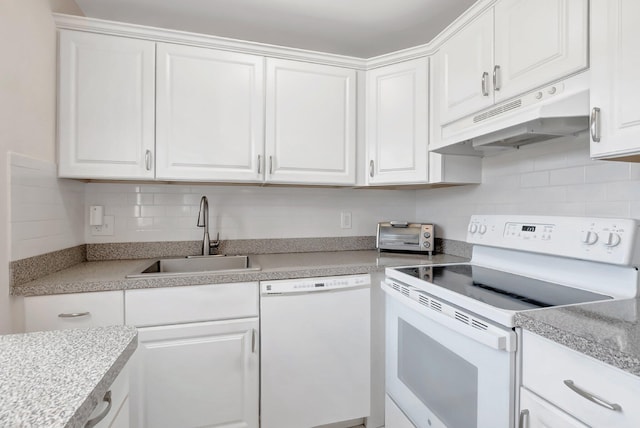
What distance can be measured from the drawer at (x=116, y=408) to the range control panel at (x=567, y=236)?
59.1 inches

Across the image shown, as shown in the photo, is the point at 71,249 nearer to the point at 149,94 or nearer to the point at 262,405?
the point at 149,94

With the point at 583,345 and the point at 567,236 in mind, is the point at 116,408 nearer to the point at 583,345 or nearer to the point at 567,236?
the point at 583,345

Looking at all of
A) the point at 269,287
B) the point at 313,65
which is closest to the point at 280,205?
the point at 269,287

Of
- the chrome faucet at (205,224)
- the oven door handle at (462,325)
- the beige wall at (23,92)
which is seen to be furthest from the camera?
the chrome faucet at (205,224)

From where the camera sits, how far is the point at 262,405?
1507 mm

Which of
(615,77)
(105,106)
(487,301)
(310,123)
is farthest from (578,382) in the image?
(105,106)

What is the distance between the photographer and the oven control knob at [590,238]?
3.58 ft

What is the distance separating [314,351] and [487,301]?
2.95ft

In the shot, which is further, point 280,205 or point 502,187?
point 280,205

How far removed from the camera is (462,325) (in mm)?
1022

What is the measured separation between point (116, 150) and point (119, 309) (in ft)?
2.59

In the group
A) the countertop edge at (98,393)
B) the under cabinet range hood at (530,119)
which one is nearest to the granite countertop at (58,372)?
the countertop edge at (98,393)

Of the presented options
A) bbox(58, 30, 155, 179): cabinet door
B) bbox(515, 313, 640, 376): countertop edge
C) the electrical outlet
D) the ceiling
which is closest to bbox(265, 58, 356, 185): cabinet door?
the ceiling

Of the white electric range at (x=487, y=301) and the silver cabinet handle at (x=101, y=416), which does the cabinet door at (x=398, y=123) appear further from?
the silver cabinet handle at (x=101, y=416)
